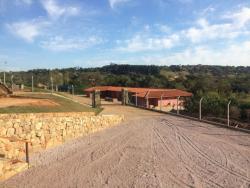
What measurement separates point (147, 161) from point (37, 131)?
558 centimetres

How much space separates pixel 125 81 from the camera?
3009 inches

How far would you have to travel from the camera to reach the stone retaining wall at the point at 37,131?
14.1m

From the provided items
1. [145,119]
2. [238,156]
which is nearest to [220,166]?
[238,156]

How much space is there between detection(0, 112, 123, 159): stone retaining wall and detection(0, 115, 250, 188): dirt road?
0.69 m

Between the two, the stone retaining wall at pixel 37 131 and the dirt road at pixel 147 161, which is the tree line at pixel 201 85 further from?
the stone retaining wall at pixel 37 131

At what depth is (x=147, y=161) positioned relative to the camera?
13414 millimetres

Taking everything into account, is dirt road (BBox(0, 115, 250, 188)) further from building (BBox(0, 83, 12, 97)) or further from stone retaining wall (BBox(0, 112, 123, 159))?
building (BBox(0, 83, 12, 97))

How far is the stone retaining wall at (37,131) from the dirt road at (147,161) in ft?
2.25

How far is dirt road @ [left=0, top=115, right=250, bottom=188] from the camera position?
35.7 ft

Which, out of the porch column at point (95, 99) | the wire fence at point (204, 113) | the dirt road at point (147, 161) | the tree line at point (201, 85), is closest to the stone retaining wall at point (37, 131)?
the dirt road at point (147, 161)

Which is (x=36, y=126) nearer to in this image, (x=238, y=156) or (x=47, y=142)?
(x=47, y=142)

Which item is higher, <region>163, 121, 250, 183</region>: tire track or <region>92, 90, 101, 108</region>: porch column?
<region>92, 90, 101, 108</region>: porch column

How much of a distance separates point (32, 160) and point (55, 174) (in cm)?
233

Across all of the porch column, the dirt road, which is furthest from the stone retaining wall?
the porch column
